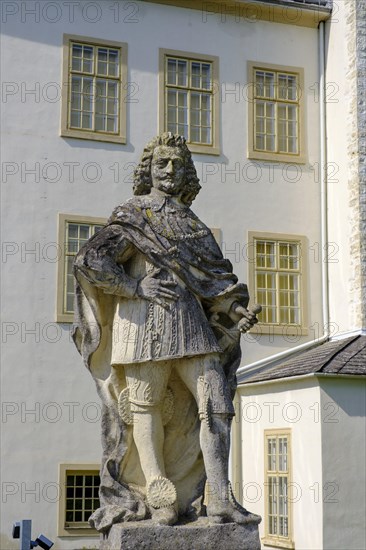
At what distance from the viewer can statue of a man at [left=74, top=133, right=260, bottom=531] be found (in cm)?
625

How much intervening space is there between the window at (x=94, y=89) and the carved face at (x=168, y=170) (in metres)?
12.2

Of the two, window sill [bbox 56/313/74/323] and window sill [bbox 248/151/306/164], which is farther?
window sill [bbox 248/151/306/164]

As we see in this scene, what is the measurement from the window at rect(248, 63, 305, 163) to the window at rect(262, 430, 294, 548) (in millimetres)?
5807

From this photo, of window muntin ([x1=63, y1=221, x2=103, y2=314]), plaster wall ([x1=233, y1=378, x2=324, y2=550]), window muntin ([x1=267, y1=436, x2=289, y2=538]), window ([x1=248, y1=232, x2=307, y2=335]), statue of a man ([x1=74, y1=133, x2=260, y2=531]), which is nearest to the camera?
statue of a man ([x1=74, y1=133, x2=260, y2=531])

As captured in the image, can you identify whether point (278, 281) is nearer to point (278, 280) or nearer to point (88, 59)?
point (278, 280)

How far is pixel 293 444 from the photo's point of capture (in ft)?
55.0

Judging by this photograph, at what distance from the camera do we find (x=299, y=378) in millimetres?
16453

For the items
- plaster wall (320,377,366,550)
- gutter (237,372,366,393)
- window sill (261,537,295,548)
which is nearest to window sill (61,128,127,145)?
gutter (237,372,366,393)

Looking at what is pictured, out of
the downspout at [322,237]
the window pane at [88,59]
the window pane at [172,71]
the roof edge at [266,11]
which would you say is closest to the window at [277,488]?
the downspout at [322,237]

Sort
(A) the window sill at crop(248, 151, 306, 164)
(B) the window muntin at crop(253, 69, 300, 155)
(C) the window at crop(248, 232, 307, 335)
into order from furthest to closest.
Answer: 1. (B) the window muntin at crop(253, 69, 300, 155)
2. (A) the window sill at crop(248, 151, 306, 164)
3. (C) the window at crop(248, 232, 307, 335)

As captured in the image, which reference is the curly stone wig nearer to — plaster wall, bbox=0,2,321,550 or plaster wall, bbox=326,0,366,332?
plaster wall, bbox=0,2,321,550

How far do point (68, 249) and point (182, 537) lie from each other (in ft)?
41.8

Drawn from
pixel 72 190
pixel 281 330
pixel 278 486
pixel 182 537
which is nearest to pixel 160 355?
pixel 182 537

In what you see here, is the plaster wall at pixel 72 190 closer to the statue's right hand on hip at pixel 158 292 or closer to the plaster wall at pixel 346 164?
the plaster wall at pixel 346 164
